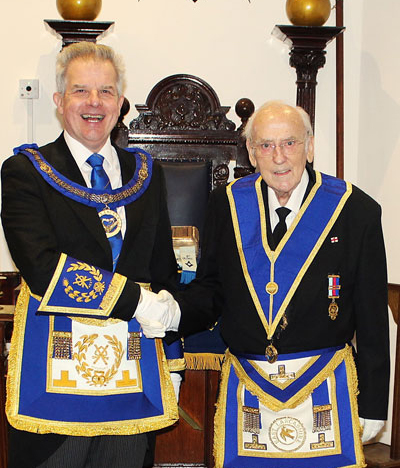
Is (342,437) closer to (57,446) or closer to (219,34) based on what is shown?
(57,446)

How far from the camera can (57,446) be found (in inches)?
79.2

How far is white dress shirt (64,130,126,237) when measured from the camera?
211 cm

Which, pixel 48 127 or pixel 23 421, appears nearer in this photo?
pixel 23 421

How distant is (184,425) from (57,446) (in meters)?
1.06

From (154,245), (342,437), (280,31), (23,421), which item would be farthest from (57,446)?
(280,31)

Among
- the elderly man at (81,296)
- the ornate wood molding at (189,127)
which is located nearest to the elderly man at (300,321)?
the elderly man at (81,296)

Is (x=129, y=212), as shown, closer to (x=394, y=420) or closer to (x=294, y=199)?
(x=294, y=199)

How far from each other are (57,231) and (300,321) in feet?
2.51

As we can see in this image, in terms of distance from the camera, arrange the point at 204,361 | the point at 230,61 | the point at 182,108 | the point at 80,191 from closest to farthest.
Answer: the point at 80,191 < the point at 204,361 < the point at 182,108 < the point at 230,61

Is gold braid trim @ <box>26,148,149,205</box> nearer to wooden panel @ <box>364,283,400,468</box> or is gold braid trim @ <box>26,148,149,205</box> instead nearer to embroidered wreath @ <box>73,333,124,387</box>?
embroidered wreath @ <box>73,333,124,387</box>

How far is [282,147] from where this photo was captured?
2148mm

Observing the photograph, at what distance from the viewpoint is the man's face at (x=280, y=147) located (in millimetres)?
2143

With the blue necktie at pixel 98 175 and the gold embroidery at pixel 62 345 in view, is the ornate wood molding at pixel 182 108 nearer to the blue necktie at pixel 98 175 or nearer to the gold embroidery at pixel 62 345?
the blue necktie at pixel 98 175

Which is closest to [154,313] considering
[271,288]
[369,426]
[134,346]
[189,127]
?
[134,346]
